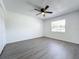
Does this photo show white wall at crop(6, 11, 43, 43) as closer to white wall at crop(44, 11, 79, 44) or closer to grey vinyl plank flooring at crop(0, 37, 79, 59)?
grey vinyl plank flooring at crop(0, 37, 79, 59)

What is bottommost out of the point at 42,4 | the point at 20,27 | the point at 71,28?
the point at 71,28

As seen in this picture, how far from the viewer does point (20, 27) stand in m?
5.09

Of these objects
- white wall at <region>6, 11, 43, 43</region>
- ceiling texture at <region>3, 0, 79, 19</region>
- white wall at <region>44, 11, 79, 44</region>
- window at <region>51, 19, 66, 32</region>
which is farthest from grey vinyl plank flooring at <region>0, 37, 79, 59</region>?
ceiling texture at <region>3, 0, 79, 19</region>

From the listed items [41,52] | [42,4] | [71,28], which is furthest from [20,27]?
[71,28]

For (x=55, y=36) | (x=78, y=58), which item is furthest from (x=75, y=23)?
(x=78, y=58)

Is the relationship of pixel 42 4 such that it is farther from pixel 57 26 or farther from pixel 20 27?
pixel 57 26

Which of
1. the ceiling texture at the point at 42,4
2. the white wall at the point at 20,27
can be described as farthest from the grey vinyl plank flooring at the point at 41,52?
the ceiling texture at the point at 42,4

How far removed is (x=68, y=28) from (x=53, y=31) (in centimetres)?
184

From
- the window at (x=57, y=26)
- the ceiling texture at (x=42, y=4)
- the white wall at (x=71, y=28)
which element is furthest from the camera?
the window at (x=57, y=26)

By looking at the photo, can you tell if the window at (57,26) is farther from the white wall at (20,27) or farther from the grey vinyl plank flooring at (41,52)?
the grey vinyl plank flooring at (41,52)

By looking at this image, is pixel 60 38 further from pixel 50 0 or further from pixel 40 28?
pixel 50 0

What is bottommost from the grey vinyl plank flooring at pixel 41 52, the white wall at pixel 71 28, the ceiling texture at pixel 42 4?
the grey vinyl plank flooring at pixel 41 52

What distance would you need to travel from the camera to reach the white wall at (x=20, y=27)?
4438mm

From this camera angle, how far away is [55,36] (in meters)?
5.88
